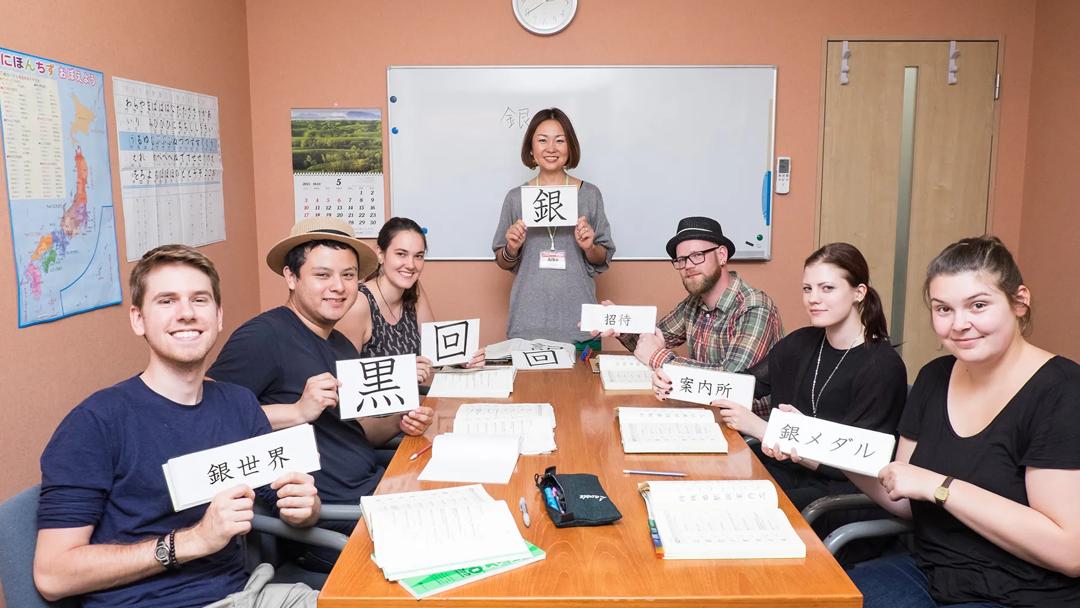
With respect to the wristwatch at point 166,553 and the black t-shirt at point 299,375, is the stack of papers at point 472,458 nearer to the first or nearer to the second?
the black t-shirt at point 299,375

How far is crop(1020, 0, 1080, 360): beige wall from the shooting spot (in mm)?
3947

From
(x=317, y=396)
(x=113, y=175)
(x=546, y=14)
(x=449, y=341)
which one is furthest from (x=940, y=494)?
(x=546, y=14)

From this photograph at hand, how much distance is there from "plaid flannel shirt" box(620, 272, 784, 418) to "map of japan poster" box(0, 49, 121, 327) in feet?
6.67

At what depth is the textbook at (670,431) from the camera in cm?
203

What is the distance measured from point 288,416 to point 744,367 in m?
1.54

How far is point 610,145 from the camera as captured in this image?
438 cm

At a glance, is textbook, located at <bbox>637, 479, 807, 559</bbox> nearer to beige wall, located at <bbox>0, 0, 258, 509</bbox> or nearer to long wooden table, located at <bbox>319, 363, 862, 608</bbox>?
long wooden table, located at <bbox>319, 363, 862, 608</bbox>

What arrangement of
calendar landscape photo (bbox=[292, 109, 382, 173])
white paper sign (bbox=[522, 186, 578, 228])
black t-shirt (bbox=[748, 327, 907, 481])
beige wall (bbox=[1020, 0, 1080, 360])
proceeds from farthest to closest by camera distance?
1. calendar landscape photo (bbox=[292, 109, 382, 173])
2. beige wall (bbox=[1020, 0, 1080, 360])
3. white paper sign (bbox=[522, 186, 578, 228])
4. black t-shirt (bbox=[748, 327, 907, 481])

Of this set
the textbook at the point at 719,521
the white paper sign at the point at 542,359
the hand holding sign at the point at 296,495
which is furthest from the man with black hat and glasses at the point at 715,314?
the hand holding sign at the point at 296,495

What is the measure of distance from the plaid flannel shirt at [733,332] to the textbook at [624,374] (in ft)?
0.21

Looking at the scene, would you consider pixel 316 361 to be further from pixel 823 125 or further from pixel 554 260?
pixel 823 125

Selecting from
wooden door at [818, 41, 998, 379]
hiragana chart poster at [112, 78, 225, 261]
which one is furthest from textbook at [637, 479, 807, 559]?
wooden door at [818, 41, 998, 379]

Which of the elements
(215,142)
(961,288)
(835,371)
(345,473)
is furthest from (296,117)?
(961,288)

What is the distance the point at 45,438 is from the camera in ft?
8.30
